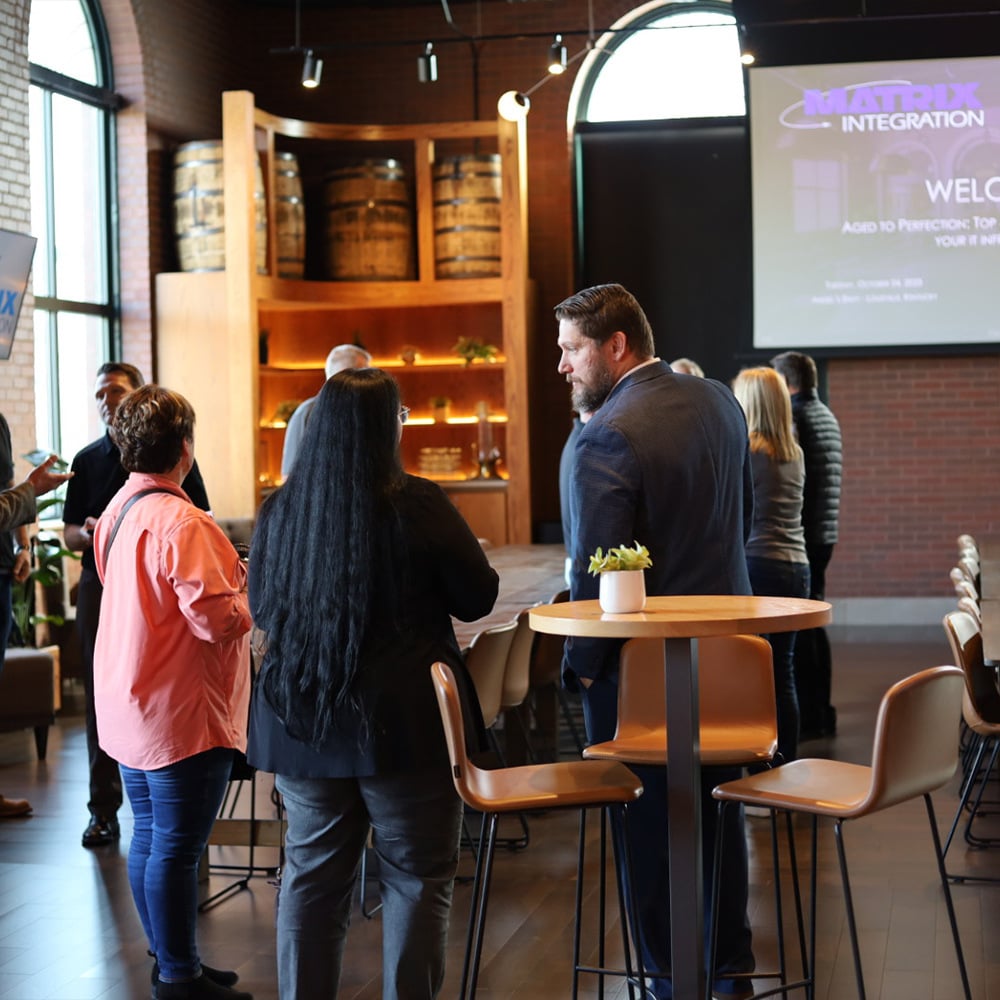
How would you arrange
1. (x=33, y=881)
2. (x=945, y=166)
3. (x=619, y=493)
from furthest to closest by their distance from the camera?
(x=945, y=166), (x=33, y=881), (x=619, y=493)

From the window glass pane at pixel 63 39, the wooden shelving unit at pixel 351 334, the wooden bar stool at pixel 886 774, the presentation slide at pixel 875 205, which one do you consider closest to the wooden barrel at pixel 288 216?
the wooden shelving unit at pixel 351 334

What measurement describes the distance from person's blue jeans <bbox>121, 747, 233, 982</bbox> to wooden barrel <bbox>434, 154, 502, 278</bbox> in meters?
7.14

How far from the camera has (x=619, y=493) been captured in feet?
10.5

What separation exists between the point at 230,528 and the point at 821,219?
4.76 metres

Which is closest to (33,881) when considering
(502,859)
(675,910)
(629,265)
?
(502,859)

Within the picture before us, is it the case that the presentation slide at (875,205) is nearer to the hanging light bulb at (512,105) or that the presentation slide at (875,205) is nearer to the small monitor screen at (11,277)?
the hanging light bulb at (512,105)

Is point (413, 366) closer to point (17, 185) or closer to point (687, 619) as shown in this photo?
point (17, 185)

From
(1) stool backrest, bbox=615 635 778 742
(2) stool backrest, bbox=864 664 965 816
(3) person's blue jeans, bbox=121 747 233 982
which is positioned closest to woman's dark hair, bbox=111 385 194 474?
(3) person's blue jeans, bbox=121 747 233 982

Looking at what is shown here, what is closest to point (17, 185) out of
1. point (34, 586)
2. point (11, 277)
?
point (11, 277)

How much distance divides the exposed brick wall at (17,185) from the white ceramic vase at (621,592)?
20.3 feet

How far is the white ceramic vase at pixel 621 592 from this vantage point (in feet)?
9.33

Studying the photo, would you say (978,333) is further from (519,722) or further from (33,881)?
(33,881)

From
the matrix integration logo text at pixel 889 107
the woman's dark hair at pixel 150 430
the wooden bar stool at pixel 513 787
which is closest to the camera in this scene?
the wooden bar stool at pixel 513 787

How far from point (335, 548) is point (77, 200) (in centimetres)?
770
